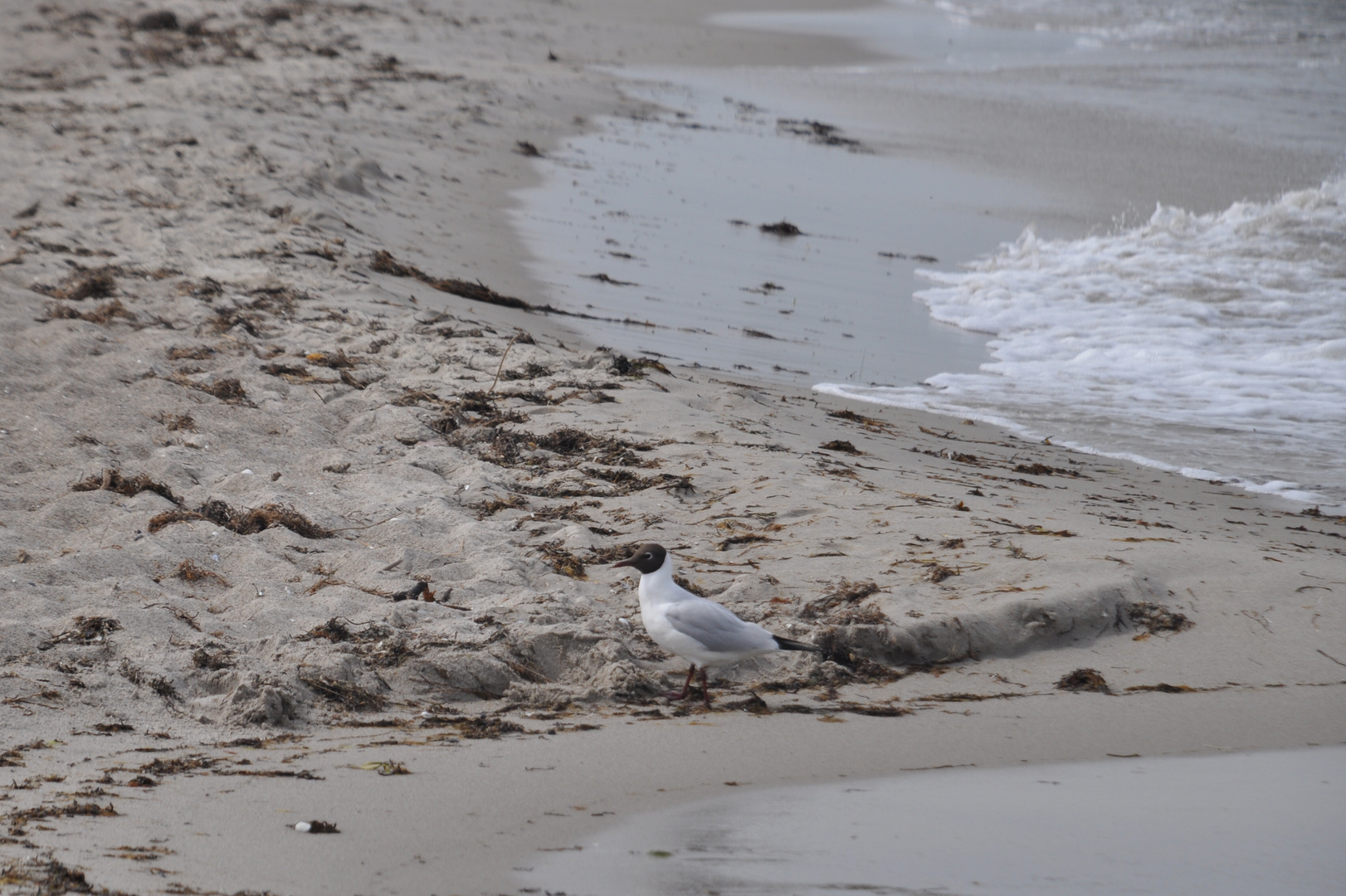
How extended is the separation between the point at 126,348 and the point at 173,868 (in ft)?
12.9

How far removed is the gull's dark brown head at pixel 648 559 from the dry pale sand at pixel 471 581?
273 mm

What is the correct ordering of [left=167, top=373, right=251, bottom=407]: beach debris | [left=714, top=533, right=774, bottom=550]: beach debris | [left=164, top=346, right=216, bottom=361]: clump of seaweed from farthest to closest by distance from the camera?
[left=164, top=346, right=216, bottom=361]: clump of seaweed, [left=167, top=373, right=251, bottom=407]: beach debris, [left=714, top=533, right=774, bottom=550]: beach debris

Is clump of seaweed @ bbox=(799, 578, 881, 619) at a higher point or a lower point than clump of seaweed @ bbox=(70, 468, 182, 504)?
lower

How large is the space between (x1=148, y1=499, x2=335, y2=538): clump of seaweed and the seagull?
1.47 metres

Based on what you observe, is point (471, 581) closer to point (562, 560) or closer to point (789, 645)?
point (562, 560)

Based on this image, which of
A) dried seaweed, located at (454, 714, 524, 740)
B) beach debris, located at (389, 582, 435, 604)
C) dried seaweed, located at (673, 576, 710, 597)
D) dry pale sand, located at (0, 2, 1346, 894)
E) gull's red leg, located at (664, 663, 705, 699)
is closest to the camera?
dry pale sand, located at (0, 2, 1346, 894)

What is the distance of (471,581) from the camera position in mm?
3895

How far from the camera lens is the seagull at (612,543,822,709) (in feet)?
10.9

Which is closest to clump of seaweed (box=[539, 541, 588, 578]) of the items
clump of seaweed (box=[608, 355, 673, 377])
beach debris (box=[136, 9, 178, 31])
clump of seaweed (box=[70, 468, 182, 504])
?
clump of seaweed (box=[70, 468, 182, 504])

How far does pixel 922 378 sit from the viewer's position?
7266mm

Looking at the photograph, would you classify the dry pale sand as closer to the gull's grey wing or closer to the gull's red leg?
the gull's red leg

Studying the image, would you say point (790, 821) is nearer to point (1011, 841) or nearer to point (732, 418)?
point (1011, 841)

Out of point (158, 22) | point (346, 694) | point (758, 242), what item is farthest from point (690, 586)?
point (158, 22)

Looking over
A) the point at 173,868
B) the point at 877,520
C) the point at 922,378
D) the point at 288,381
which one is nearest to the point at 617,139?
the point at 922,378
